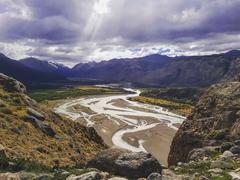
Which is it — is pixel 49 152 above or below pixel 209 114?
below

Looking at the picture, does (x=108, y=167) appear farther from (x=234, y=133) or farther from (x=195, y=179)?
(x=234, y=133)

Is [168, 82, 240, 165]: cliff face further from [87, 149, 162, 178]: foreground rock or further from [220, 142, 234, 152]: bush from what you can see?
[87, 149, 162, 178]: foreground rock

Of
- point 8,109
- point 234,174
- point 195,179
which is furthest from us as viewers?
point 8,109

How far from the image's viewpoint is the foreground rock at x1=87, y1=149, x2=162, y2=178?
94.2 ft

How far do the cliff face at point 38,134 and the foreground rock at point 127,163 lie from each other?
17504 millimetres

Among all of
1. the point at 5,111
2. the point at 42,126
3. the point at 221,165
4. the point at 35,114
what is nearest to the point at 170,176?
the point at 221,165

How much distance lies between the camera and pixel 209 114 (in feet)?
185

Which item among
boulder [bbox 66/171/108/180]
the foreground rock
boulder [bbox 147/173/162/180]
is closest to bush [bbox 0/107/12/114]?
the foreground rock

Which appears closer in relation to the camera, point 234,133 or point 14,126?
point 234,133

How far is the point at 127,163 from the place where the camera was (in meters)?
28.9

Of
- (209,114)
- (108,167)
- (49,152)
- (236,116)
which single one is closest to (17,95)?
(49,152)

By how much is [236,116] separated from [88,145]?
90.6ft

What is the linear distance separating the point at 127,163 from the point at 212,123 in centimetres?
2689

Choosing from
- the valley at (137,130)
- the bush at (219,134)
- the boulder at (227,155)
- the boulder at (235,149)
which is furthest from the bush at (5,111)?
the boulder at (227,155)
